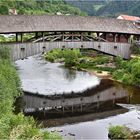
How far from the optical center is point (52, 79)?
41.4 m

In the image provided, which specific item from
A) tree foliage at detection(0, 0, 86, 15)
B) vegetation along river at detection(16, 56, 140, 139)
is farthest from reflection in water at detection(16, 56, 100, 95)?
tree foliage at detection(0, 0, 86, 15)

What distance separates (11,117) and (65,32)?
22240 mm

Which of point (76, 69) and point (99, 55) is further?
point (99, 55)

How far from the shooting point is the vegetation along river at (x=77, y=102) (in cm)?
2808

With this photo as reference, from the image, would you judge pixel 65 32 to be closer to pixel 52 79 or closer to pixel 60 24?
pixel 60 24

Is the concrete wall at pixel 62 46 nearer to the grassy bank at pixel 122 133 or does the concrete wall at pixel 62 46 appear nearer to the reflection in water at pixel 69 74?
the reflection in water at pixel 69 74

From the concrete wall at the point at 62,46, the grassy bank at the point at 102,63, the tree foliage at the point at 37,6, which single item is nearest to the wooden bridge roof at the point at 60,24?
the concrete wall at the point at 62,46

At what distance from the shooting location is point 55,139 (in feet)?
66.9

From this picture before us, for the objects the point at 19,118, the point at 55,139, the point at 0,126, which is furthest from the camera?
the point at 19,118

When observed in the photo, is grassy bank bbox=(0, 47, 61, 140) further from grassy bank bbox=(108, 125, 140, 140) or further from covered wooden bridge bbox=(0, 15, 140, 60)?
grassy bank bbox=(108, 125, 140, 140)

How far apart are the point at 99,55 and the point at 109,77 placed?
1252 centimetres

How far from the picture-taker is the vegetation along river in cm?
2808

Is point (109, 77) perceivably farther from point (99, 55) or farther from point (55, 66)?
point (99, 55)

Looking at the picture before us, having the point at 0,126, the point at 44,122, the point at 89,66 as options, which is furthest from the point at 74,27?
the point at 0,126
